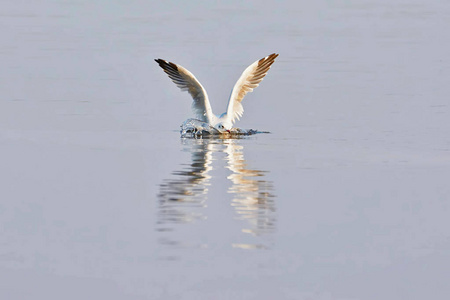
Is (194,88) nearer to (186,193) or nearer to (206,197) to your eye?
(186,193)

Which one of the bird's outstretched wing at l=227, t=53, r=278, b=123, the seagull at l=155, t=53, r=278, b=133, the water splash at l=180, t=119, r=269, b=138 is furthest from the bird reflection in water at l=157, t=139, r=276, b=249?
the bird's outstretched wing at l=227, t=53, r=278, b=123

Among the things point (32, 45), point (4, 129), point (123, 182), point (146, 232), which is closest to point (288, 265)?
point (146, 232)

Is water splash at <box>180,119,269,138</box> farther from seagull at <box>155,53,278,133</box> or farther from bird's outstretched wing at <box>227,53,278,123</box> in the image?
bird's outstretched wing at <box>227,53,278,123</box>

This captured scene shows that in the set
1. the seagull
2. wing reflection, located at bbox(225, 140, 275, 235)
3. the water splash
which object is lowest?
wing reflection, located at bbox(225, 140, 275, 235)

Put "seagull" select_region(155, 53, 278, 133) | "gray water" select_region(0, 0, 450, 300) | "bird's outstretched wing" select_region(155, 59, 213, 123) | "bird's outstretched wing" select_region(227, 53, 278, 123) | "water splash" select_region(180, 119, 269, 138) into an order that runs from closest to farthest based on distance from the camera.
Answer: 1. "gray water" select_region(0, 0, 450, 300)
2. "water splash" select_region(180, 119, 269, 138)
3. "seagull" select_region(155, 53, 278, 133)
4. "bird's outstretched wing" select_region(155, 59, 213, 123)
5. "bird's outstretched wing" select_region(227, 53, 278, 123)

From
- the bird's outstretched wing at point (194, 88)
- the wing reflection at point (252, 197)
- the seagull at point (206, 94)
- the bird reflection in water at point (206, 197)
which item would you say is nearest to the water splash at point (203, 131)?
the seagull at point (206, 94)

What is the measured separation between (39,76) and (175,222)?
41.8 ft

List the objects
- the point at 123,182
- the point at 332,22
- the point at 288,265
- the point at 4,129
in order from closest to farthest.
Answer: the point at 288,265 → the point at 123,182 → the point at 4,129 → the point at 332,22

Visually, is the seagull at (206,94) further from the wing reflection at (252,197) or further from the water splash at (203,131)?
the wing reflection at (252,197)

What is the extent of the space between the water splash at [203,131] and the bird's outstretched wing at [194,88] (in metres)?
0.31

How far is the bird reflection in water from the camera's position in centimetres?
949

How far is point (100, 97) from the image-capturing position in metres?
19.3

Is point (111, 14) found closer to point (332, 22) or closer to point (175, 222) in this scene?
point (332, 22)

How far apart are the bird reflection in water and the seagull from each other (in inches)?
110
